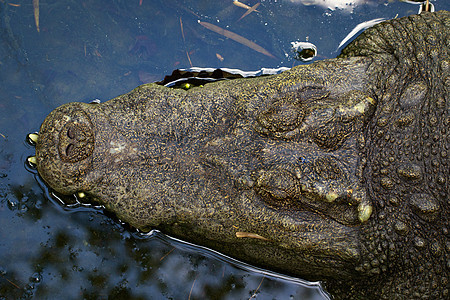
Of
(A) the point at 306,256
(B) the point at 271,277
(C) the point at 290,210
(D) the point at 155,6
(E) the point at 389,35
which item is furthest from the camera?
(D) the point at 155,6

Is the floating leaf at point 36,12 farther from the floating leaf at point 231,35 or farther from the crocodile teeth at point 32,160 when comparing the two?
the floating leaf at point 231,35

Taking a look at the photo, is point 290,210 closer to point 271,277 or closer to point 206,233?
point 206,233

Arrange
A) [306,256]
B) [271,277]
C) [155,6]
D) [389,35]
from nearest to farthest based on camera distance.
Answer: [306,256]
[389,35]
[271,277]
[155,6]

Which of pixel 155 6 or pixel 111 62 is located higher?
pixel 155 6

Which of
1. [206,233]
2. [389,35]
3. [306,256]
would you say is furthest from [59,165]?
[389,35]

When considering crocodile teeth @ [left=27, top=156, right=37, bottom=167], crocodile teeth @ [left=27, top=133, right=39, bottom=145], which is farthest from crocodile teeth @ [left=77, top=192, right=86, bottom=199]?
crocodile teeth @ [left=27, top=133, right=39, bottom=145]

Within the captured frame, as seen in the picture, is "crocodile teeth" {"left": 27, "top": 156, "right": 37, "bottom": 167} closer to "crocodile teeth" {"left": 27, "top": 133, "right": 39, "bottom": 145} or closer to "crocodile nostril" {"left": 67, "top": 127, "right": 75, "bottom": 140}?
"crocodile teeth" {"left": 27, "top": 133, "right": 39, "bottom": 145}

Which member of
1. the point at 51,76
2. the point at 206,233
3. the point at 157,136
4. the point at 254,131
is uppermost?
the point at 254,131
